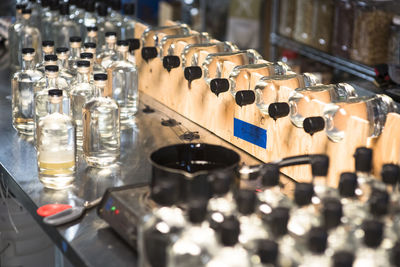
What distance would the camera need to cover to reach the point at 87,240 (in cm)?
157

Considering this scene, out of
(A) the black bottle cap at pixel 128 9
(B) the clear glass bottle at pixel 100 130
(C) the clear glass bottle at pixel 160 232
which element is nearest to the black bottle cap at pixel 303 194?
(C) the clear glass bottle at pixel 160 232

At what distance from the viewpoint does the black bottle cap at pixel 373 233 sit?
1.10 metres

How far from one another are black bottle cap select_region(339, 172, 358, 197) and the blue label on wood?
2.22 ft

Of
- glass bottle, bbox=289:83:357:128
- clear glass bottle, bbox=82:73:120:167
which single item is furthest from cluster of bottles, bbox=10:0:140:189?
glass bottle, bbox=289:83:357:128

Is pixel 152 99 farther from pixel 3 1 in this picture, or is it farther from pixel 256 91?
pixel 3 1

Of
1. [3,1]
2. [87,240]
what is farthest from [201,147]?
[3,1]

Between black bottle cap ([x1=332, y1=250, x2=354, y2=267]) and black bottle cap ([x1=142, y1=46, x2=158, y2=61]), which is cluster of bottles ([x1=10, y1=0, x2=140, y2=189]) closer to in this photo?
black bottle cap ([x1=142, y1=46, x2=158, y2=61])

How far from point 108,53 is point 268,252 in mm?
1576

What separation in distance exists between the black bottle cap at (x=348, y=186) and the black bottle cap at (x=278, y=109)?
0.46 metres

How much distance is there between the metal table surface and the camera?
154 cm

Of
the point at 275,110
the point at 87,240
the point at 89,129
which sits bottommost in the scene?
the point at 87,240

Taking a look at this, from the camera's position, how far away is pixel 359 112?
1650mm

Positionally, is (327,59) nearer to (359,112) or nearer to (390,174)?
(359,112)

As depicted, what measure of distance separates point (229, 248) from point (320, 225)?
0.16m
